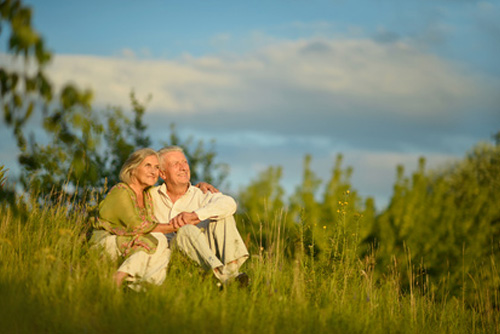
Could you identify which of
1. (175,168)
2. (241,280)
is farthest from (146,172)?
(241,280)

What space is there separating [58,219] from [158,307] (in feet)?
8.96

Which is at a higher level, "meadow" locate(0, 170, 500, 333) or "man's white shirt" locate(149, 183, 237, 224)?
"man's white shirt" locate(149, 183, 237, 224)

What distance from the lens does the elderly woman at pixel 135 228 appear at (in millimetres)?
Result: 5316

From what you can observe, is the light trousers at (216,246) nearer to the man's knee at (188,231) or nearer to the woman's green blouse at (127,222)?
the man's knee at (188,231)

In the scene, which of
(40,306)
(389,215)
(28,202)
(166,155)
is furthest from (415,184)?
(40,306)

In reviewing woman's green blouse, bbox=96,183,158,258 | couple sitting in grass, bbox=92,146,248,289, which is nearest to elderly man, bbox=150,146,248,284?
couple sitting in grass, bbox=92,146,248,289

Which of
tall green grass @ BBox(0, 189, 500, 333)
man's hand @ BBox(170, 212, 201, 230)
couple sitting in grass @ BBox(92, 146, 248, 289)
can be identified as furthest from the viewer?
man's hand @ BBox(170, 212, 201, 230)

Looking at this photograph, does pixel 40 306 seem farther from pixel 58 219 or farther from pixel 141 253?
pixel 58 219

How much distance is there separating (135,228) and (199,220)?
0.69 meters

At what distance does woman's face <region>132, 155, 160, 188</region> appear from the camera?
5.79 m

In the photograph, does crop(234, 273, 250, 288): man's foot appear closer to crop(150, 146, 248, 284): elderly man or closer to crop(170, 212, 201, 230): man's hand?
crop(150, 146, 248, 284): elderly man

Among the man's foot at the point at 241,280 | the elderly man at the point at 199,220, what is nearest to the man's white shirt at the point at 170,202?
the elderly man at the point at 199,220

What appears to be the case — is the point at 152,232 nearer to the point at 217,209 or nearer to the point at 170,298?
the point at 217,209

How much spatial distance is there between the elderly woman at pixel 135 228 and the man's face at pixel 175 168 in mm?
387
